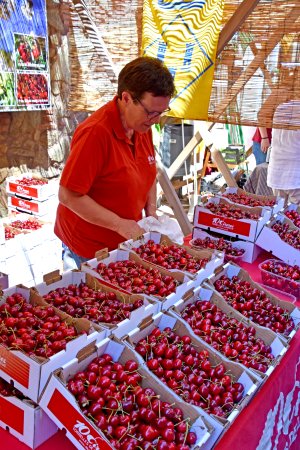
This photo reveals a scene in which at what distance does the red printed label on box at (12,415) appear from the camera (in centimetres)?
123

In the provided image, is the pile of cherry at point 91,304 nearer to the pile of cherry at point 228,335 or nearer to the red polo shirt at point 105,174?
the pile of cherry at point 228,335

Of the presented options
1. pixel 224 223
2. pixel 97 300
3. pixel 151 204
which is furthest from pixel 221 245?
pixel 97 300

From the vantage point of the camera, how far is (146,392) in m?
1.31

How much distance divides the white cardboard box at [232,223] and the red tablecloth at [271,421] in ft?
2.69

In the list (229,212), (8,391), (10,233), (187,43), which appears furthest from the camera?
(10,233)

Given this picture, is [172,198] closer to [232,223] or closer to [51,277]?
[232,223]

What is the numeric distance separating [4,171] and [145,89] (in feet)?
11.5

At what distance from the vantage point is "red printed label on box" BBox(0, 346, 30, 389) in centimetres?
123

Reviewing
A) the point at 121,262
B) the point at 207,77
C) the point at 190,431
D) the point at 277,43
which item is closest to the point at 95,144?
the point at 121,262

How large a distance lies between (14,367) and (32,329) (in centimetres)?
17

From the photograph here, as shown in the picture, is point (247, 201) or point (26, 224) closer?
point (247, 201)

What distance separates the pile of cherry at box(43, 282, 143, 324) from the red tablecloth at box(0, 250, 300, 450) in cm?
40

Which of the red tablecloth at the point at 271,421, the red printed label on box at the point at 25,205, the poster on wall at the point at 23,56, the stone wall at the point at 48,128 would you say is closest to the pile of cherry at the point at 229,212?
the red tablecloth at the point at 271,421

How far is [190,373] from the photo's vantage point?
147cm
